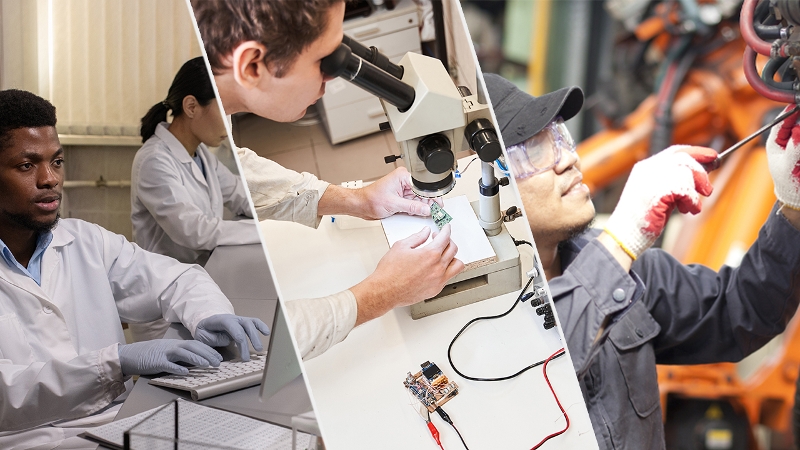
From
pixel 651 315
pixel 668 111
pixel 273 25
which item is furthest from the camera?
pixel 668 111

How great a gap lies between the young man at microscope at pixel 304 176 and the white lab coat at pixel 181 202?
0.11 m

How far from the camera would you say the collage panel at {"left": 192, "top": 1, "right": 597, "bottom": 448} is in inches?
37.9

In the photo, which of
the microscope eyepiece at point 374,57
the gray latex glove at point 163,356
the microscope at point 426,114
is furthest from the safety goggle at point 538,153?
the gray latex glove at point 163,356

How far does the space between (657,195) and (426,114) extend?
23.1 inches

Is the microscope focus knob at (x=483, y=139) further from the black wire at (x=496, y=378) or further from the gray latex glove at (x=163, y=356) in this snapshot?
the gray latex glove at (x=163, y=356)

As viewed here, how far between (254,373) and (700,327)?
104 cm

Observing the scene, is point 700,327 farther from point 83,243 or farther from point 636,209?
point 83,243

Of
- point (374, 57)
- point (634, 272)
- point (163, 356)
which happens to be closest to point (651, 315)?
point (634, 272)

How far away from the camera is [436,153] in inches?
35.5

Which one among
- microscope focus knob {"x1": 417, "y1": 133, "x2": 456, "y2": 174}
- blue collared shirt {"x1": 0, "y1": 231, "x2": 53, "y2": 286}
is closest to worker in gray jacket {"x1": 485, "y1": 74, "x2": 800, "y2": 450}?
microscope focus knob {"x1": 417, "y1": 133, "x2": 456, "y2": 174}

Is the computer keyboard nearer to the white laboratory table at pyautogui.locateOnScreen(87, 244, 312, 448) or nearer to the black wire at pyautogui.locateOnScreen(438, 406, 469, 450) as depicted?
the white laboratory table at pyautogui.locateOnScreen(87, 244, 312, 448)

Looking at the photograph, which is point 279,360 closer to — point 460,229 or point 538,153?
point 460,229

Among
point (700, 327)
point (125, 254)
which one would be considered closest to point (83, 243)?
point (125, 254)

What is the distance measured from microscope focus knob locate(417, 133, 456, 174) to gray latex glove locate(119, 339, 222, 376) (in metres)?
0.57
